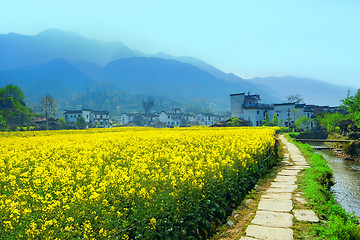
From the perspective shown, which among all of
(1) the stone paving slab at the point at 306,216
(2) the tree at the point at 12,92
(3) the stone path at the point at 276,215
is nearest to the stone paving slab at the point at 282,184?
(3) the stone path at the point at 276,215

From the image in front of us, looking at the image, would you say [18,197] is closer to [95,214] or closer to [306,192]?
[95,214]

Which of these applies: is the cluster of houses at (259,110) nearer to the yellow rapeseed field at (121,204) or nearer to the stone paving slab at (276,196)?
the stone paving slab at (276,196)

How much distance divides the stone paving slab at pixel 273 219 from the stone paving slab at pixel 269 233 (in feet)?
0.70

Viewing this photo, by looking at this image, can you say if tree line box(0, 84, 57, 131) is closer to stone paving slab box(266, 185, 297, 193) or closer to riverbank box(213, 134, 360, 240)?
stone paving slab box(266, 185, 297, 193)

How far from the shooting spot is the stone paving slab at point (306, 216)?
251 inches

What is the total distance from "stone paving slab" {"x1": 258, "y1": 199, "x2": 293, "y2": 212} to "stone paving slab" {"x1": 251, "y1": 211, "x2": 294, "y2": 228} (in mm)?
322

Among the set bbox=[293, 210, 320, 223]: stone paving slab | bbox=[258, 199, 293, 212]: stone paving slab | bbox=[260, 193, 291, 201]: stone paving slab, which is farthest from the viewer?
bbox=[260, 193, 291, 201]: stone paving slab

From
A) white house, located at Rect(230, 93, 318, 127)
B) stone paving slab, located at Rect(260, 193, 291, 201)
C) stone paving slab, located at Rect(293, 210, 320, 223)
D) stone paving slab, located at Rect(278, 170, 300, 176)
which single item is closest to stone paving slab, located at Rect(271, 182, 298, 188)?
stone paving slab, located at Rect(260, 193, 291, 201)

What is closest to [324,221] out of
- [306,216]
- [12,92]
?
[306,216]

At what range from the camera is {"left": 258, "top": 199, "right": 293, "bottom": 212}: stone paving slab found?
712 centimetres

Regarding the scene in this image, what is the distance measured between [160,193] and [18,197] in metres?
2.88

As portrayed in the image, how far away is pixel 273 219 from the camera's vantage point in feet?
21.1

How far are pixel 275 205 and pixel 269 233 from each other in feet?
6.60

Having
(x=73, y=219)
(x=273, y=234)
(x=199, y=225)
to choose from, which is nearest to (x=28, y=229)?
(x=73, y=219)
